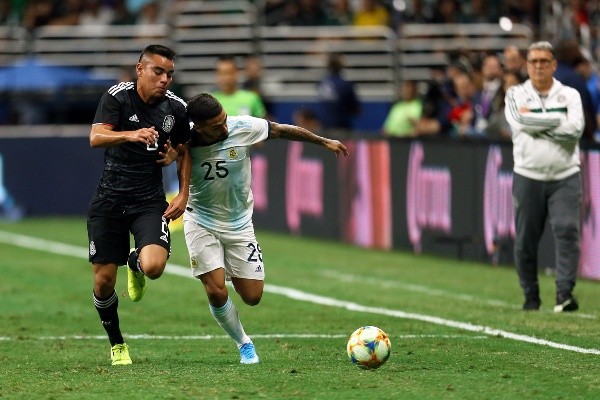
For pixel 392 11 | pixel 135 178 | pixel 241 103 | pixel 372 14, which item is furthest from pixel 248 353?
pixel 372 14

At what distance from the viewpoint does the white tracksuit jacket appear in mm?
12477

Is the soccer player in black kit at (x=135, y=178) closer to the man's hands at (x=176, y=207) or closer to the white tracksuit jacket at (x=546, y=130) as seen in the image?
the man's hands at (x=176, y=207)

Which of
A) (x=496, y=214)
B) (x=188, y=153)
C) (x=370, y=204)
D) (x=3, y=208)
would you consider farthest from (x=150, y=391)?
(x=3, y=208)

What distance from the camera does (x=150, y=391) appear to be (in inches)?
332

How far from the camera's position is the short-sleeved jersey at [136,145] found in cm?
959

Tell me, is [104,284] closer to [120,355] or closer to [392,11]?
[120,355]

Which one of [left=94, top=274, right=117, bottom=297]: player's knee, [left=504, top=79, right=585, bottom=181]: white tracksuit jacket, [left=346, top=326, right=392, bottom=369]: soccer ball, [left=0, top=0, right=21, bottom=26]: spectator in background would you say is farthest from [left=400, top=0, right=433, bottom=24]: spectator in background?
[left=346, top=326, right=392, bottom=369]: soccer ball

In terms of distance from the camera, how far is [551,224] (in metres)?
12.8

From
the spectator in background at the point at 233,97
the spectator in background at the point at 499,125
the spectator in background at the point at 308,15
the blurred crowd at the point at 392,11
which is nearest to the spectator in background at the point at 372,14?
the blurred crowd at the point at 392,11

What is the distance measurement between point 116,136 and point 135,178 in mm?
505

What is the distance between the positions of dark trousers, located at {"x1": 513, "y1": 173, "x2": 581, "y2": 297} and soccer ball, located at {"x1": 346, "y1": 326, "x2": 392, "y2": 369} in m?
4.04

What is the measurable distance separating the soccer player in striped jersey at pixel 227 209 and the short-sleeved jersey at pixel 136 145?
0.56ft

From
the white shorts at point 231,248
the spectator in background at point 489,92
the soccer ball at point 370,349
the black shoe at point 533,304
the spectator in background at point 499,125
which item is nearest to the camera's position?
the soccer ball at point 370,349

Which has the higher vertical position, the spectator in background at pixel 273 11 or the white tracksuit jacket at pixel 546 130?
the spectator in background at pixel 273 11
